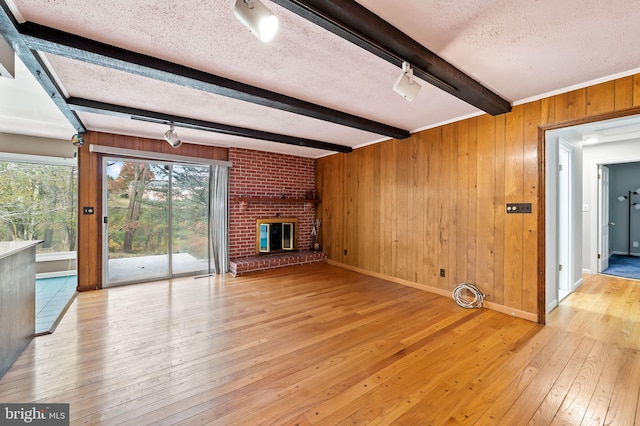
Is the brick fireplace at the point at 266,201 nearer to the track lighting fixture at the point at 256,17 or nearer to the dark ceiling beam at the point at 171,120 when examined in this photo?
the dark ceiling beam at the point at 171,120

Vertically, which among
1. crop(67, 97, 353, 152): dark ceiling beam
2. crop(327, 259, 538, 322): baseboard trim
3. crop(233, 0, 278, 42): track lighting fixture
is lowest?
crop(327, 259, 538, 322): baseboard trim

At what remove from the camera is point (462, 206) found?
11.5 feet

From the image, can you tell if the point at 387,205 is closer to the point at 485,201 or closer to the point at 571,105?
the point at 485,201

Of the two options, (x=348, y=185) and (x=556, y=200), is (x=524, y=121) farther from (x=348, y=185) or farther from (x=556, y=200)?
(x=348, y=185)

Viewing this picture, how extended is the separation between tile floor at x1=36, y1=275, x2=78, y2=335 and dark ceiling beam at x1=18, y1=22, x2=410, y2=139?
8.45 feet

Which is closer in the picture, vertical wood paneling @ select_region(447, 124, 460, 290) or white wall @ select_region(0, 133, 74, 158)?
vertical wood paneling @ select_region(447, 124, 460, 290)

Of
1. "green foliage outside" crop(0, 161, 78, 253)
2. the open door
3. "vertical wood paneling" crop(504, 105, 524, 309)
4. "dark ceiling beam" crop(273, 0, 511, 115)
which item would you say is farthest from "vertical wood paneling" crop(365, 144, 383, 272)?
"green foliage outside" crop(0, 161, 78, 253)

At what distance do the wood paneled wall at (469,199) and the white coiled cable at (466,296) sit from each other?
9 centimetres

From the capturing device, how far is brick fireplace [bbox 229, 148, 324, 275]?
5098mm

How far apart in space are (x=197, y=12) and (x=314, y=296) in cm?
319

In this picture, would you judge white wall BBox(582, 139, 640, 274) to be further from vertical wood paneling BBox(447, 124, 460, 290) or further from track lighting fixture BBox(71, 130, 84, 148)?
track lighting fixture BBox(71, 130, 84, 148)

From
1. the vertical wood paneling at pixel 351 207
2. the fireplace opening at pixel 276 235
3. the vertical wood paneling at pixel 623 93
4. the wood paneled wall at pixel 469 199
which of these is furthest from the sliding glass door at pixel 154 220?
the vertical wood paneling at pixel 623 93

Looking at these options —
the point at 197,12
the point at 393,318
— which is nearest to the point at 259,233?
the point at 393,318

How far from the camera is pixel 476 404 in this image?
5.41 ft
